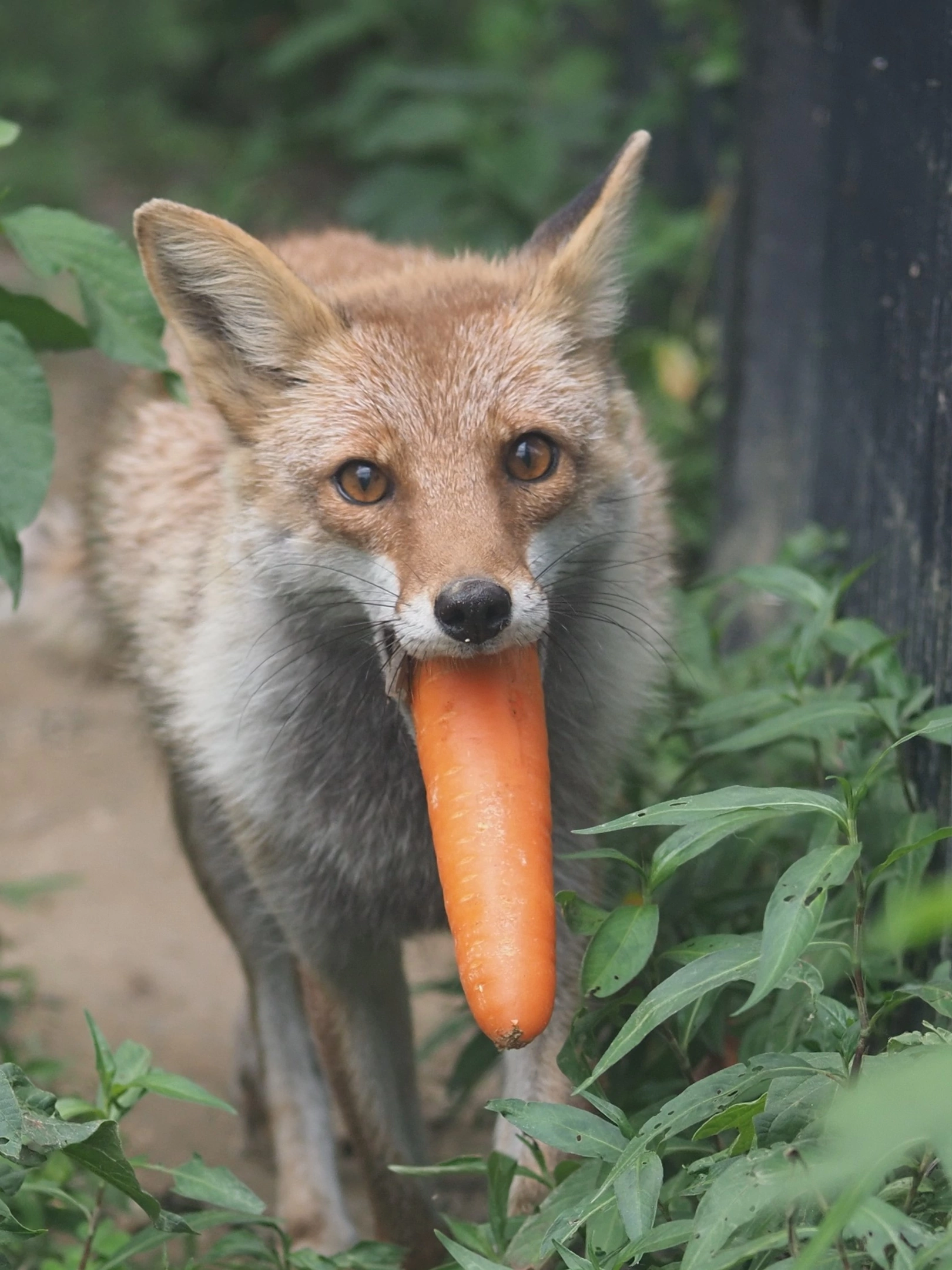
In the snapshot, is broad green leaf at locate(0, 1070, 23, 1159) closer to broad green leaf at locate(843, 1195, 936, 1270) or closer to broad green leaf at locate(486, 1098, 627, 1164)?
broad green leaf at locate(486, 1098, 627, 1164)

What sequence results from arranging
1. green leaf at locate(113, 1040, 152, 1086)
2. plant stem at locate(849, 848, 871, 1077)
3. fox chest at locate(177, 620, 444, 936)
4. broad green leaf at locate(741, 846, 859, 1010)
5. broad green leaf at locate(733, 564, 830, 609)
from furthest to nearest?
broad green leaf at locate(733, 564, 830, 609) → fox chest at locate(177, 620, 444, 936) → green leaf at locate(113, 1040, 152, 1086) → plant stem at locate(849, 848, 871, 1077) → broad green leaf at locate(741, 846, 859, 1010)

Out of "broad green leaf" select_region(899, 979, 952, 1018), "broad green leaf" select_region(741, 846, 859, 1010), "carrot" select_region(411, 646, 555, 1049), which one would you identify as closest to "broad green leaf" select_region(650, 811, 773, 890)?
"broad green leaf" select_region(741, 846, 859, 1010)

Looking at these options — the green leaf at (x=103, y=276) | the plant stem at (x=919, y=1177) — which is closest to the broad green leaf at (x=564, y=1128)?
the plant stem at (x=919, y=1177)

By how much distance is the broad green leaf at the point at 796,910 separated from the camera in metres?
2.36

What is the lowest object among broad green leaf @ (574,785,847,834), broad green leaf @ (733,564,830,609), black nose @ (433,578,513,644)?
broad green leaf @ (574,785,847,834)

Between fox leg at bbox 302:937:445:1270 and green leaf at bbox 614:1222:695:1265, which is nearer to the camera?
green leaf at bbox 614:1222:695:1265

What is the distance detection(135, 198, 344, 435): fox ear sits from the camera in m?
3.56

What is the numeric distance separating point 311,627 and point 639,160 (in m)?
1.40

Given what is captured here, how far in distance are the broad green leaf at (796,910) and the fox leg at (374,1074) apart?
5.49 ft

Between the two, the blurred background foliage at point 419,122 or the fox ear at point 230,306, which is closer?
the fox ear at point 230,306

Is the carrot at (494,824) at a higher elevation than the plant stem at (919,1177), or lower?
higher

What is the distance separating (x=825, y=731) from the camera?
367cm

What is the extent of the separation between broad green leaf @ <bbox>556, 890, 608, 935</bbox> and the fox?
0.50 metres

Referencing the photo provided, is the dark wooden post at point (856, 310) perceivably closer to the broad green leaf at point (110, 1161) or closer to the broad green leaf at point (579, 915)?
the broad green leaf at point (579, 915)
